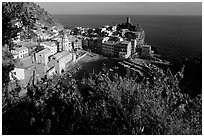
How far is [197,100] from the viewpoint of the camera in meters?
1.48

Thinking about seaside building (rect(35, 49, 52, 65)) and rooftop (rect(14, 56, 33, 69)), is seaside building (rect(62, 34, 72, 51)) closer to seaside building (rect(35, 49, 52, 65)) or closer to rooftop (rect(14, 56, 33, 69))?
seaside building (rect(35, 49, 52, 65))

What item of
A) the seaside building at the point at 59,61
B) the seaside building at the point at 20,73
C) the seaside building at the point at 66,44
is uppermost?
the seaside building at the point at 20,73

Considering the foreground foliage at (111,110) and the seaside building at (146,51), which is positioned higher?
the foreground foliage at (111,110)

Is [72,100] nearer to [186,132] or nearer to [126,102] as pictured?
[126,102]

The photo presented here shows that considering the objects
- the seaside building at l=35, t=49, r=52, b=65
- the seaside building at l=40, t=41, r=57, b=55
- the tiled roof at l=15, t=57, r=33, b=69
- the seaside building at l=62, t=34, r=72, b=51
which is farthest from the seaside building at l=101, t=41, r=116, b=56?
the tiled roof at l=15, t=57, r=33, b=69

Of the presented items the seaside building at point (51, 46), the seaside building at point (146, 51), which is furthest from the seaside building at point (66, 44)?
the seaside building at point (146, 51)

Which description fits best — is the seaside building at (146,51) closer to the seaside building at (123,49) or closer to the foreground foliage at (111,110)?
the seaside building at (123,49)

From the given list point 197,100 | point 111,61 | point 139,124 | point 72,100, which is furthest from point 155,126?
point 111,61

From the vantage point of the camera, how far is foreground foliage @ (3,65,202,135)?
1.30m

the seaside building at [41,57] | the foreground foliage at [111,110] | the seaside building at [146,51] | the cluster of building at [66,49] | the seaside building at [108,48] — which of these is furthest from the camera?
the seaside building at [108,48]

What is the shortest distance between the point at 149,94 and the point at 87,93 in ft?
1.81

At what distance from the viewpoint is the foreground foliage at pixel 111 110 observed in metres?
1.30

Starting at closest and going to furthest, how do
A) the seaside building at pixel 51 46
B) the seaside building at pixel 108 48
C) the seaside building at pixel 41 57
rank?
the seaside building at pixel 41 57 → the seaside building at pixel 51 46 → the seaside building at pixel 108 48

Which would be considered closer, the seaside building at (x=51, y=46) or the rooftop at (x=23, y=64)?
the rooftop at (x=23, y=64)
